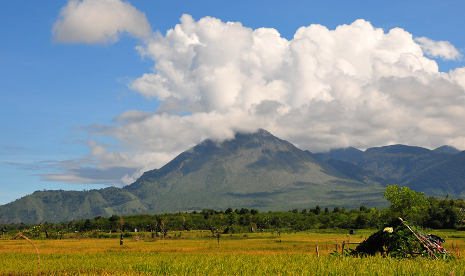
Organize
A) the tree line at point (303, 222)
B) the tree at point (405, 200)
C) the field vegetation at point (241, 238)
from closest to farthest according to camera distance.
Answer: the field vegetation at point (241, 238) → the tree at point (405, 200) → the tree line at point (303, 222)

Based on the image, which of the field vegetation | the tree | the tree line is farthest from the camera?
the tree line

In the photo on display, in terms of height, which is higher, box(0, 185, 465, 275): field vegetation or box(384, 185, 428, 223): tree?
box(384, 185, 428, 223): tree

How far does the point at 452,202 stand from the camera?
572 ft

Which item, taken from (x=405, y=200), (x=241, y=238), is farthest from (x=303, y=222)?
(x=405, y=200)

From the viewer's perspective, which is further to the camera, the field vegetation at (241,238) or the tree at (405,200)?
the tree at (405,200)

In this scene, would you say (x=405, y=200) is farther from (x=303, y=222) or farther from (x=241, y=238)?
(x=303, y=222)

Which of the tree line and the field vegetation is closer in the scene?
the field vegetation

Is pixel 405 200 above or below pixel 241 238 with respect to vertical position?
above

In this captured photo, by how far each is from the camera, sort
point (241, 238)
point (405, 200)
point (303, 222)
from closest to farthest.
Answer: point (405, 200)
point (241, 238)
point (303, 222)

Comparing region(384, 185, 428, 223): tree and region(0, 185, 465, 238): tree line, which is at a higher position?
region(384, 185, 428, 223): tree

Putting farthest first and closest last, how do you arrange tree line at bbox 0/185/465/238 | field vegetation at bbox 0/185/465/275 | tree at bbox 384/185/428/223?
tree line at bbox 0/185/465/238 < tree at bbox 384/185/428/223 < field vegetation at bbox 0/185/465/275

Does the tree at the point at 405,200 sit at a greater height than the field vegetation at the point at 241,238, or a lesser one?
greater

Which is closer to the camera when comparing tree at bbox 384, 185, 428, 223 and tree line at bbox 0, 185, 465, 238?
tree at bbox 384, 185, 428, 223

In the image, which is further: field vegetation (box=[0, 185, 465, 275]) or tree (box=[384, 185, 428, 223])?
tree (box=[384, 185, 428, 223])
